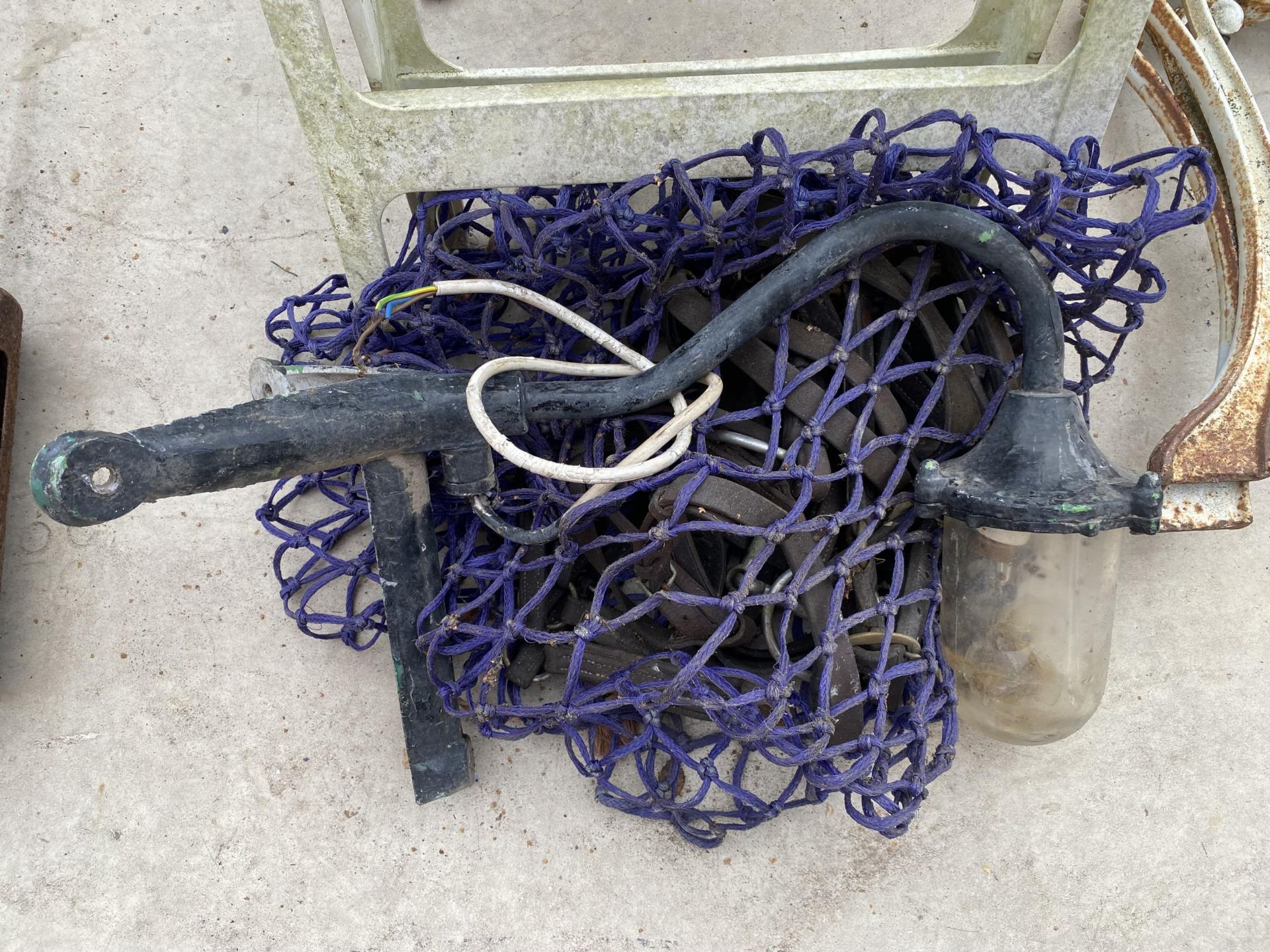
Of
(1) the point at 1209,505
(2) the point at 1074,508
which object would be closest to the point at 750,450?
(2) the point at 1074,508

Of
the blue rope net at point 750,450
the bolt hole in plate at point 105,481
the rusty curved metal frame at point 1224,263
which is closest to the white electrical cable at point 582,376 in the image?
the blue rope net at point 750,450

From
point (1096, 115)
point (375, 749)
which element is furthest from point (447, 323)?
point (1096, 115)

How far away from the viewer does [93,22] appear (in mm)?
1062

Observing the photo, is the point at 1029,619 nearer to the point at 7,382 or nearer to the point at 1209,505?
the point at 1209,505

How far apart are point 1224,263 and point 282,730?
4.08ft

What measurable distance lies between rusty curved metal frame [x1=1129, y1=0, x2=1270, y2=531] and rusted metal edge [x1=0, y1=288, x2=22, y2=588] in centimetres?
131

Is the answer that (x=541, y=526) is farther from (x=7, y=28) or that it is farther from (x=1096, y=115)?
(x=7, y=28)

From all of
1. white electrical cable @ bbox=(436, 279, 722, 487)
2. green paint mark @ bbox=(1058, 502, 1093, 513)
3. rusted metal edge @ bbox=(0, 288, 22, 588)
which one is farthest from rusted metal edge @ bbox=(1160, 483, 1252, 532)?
rusted metal edge @ bbox=(0, 288, 22, 588)

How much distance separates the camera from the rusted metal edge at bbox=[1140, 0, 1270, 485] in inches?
35.8

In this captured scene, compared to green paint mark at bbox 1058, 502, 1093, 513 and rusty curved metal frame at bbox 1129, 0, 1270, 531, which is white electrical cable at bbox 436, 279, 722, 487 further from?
rusty curved metal frame at bbox 1129, 0, 1270, 531

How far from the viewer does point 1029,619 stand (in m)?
0.84

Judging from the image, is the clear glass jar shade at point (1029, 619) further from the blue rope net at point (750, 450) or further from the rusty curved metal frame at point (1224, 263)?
the rusty curved metal frame at point (1224, 263)

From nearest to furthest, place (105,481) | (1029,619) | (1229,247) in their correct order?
(105,481) < (1029,619) < (1229,247)

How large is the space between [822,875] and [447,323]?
2.59ft
